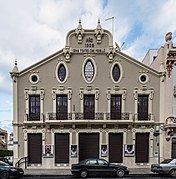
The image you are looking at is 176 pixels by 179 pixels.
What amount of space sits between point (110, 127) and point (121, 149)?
239 centimetres

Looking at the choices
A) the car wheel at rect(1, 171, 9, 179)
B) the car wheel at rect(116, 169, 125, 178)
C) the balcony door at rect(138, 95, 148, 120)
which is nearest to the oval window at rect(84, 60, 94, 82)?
the balcony door at rect(138, 95, 148, 120)

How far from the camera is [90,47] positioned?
2020cm

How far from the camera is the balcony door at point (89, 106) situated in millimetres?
19750

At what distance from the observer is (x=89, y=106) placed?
20.0 m

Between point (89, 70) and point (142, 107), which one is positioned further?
point (89, 70)

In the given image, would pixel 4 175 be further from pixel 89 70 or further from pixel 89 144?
pixel 89 70

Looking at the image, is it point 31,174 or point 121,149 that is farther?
point 121,149

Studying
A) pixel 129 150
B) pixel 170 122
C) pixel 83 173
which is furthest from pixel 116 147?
pixel 83 173

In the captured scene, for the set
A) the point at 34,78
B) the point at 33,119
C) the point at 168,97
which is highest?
the point at 34,78

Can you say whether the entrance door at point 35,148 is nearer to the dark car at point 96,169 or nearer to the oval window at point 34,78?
the oval window at point 34,78

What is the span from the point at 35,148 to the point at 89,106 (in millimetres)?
6507

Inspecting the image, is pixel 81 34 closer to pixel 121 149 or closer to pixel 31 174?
pixel 121 149

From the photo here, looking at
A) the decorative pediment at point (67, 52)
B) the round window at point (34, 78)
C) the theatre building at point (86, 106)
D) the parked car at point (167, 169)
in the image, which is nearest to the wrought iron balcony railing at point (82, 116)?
the theatre building at point (86, 106)

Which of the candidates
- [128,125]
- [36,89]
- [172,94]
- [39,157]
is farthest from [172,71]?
[39,157]
